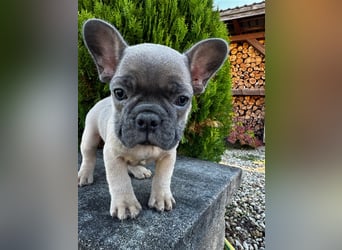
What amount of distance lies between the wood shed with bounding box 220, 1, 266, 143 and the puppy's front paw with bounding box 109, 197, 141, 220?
0.30m

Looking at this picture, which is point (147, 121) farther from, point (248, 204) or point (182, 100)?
point (248, 204)

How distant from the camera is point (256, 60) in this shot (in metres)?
0.59

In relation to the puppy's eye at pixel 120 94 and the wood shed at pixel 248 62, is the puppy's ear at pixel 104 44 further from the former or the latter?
the wood shed at pixel 248 62

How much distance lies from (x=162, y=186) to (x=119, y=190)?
0.09 metres

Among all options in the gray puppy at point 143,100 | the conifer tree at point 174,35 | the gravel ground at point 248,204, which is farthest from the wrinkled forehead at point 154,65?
the gravel ground at point 248,204

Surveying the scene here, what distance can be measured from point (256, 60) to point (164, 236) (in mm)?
423

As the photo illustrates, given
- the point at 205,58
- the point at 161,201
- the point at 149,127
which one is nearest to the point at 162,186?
the point at 161,201

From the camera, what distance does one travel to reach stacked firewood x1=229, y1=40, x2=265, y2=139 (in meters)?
0.57

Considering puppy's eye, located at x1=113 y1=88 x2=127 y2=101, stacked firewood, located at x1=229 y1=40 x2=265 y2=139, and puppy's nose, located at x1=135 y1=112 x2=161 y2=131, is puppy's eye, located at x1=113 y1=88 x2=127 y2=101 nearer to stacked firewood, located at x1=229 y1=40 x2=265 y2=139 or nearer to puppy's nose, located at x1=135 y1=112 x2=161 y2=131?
puppy's nose, located at x1=135 y1=112 x2=161 y2=131

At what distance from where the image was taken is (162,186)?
0.57 meters

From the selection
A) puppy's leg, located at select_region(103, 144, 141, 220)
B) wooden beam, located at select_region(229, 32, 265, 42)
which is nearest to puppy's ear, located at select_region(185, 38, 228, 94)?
wooden beam, located at select_region(229, 32, 265, 42)

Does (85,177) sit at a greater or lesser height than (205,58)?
lesser

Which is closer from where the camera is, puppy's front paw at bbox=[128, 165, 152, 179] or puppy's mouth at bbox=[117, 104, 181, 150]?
puppy's mouth at bbox=[117, 104, 181, 150]

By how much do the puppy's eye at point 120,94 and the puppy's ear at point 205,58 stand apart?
0.47ft
